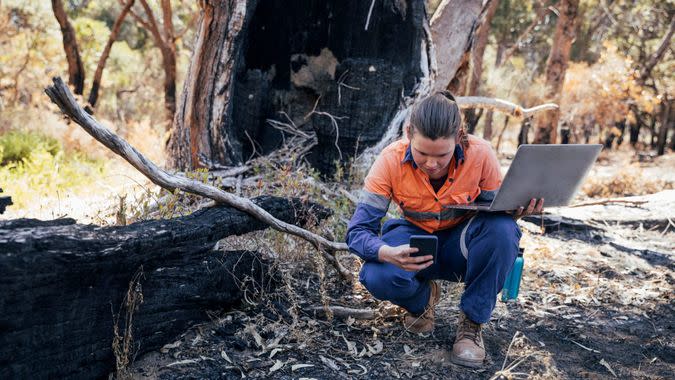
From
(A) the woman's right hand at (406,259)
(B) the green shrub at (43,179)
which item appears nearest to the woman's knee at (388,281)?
(A) the woman's right hand at (406,259)

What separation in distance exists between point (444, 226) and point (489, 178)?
1.13 feet

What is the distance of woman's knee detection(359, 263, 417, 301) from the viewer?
3.32 metres

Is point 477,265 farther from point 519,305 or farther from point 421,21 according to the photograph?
point 421,21

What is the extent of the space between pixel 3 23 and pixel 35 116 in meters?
4.76

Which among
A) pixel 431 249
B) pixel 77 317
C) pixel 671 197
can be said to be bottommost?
pixel 671 197

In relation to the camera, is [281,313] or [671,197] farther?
[671,197]

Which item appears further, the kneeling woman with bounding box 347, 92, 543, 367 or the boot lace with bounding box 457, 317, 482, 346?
the boot lace with bounding box 457, 317, 482, 346

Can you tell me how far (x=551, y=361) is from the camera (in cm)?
344

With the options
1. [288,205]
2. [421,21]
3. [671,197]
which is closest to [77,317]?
[288,205]

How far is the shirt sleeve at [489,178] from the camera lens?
3.40 m

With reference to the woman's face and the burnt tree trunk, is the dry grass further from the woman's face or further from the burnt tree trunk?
the woman's face

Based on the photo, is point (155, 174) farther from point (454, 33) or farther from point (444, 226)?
point (454, 33)

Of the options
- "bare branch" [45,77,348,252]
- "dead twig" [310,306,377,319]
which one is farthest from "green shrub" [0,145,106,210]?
"dead twig" [310,306,377,319]

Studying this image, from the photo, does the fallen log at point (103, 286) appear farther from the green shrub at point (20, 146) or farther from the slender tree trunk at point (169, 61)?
the slender tree trunk at point (169, 61)
